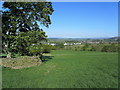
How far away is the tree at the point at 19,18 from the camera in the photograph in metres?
9.10

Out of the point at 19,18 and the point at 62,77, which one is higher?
the point at 19,18

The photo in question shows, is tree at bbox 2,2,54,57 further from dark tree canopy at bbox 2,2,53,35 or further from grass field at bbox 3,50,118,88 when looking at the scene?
grass field at bbox 3,50,118,88

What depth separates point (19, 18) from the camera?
919 cm

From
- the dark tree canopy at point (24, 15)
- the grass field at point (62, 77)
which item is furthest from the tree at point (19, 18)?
the grass field at point (62, 77)

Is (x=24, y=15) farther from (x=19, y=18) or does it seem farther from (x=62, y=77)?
(x=62, y=77)

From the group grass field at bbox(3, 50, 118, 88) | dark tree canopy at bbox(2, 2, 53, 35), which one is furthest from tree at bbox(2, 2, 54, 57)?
grass field at bbox(3, 50, 118, 88)

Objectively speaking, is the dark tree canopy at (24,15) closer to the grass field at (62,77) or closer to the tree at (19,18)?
the tree at (19,18)

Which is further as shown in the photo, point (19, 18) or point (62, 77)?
point (19, 18)

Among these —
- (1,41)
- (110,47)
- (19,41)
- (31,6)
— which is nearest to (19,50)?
(19,41)

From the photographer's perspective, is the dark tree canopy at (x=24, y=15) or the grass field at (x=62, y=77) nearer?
the grass field at (x=62, y=77)

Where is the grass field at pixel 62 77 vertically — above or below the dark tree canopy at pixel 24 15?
below

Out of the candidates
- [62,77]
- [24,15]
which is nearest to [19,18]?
[24,15]

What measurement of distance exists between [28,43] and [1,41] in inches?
81.5

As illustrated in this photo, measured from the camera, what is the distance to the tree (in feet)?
29.9
